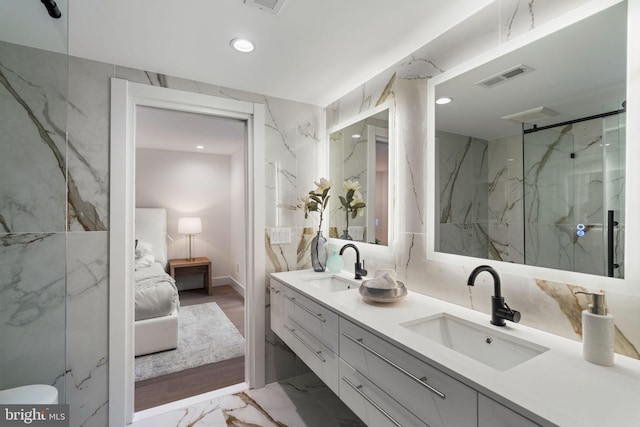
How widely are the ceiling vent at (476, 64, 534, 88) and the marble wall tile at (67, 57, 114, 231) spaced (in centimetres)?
215

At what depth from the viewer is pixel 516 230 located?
1.26 m

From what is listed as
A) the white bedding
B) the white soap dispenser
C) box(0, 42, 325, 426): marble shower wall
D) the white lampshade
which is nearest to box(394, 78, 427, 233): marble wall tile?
the white soap dispenser

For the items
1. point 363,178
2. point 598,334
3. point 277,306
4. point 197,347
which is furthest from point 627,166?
point 197,347

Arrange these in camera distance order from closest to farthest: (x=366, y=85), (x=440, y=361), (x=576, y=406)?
(x=576, y=406)
(x=440, y=361)
(x=366, y=85)

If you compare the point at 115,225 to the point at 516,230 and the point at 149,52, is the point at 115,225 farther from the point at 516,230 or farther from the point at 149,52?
the point at 516,230

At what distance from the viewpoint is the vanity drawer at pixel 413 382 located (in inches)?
33.2

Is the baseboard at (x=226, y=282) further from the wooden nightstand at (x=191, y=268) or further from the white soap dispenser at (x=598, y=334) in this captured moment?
the white soap dispenser at (x=598, y=334)

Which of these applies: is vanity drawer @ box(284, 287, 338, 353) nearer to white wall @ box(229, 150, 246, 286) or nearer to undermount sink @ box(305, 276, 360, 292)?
undermount sink @ box(305, 276, 360, 292)

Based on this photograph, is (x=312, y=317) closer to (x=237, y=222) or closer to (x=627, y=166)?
(x=627, y=166)

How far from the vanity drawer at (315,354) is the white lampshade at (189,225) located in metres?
3.39

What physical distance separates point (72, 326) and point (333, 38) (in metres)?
2.26

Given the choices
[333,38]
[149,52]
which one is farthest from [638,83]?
[149,52]

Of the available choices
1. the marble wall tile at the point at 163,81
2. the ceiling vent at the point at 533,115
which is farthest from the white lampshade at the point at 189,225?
the ceiling vent at the point at 533,115

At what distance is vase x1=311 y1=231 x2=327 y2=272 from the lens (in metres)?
2.29
